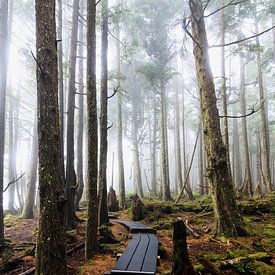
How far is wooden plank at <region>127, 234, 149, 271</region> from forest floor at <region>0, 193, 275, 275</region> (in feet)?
1.31

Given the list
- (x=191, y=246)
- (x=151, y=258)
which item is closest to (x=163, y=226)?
(x=191, y=246)

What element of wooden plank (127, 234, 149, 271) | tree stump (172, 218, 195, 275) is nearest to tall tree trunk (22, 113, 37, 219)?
wooden plank (127, 234, 149, 271)

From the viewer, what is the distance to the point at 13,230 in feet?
33.1

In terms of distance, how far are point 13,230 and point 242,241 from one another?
8.14 meters

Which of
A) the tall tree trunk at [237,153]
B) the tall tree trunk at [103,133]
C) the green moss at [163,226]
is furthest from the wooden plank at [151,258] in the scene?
the tall tree trunk at [237,153]

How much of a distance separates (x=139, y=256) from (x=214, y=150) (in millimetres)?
3558

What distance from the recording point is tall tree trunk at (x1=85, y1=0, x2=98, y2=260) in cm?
616

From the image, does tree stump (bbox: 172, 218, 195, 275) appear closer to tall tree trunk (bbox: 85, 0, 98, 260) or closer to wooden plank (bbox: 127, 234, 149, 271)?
wooden plank (bbox: 127, 234, 149, 271)

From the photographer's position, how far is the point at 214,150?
24.3ft

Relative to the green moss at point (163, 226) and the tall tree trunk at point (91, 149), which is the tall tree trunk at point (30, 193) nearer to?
the green moss at point (163, 226)

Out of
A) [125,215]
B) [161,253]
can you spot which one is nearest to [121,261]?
[161,253]

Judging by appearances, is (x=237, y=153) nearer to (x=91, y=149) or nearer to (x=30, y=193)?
(x=30, y=193)

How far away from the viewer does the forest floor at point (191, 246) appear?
484cm

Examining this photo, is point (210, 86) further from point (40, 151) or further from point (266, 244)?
point (40, 151)
